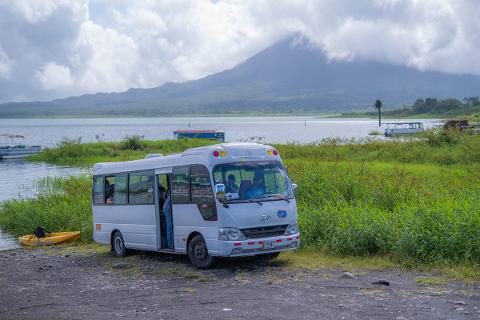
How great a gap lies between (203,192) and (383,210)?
5.61 meters

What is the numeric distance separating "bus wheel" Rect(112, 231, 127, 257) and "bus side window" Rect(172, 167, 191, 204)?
116 inches

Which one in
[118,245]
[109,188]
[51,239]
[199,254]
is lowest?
[51,239]

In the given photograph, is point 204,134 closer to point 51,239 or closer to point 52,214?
point 52,214

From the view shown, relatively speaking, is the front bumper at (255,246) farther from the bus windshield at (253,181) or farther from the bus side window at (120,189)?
the bus side window at (120,189)

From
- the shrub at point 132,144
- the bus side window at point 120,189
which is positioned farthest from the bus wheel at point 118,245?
the shrub at point 132,144

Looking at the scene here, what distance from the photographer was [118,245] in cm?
1620

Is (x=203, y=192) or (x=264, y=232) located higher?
(x=203, y=192)

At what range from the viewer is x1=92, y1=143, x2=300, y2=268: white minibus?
12281mm

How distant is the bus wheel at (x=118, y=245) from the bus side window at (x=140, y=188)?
1.15 m

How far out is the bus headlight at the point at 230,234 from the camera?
1213 cm

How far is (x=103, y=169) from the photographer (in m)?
16.9

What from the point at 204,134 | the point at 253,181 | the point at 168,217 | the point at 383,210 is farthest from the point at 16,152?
the point at 253,181

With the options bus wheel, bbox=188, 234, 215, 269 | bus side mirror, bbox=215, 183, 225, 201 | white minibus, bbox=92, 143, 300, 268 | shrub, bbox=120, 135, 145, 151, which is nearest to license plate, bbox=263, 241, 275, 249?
white minibus, bbox=92, 143, 300, 268

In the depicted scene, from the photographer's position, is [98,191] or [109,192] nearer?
[109,192]
